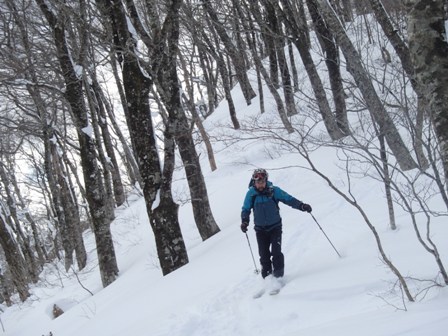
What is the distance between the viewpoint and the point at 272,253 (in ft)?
18.5

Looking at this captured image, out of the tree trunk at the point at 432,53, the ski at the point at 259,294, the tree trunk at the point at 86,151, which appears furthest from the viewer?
the tree trunk at the point at 86,151

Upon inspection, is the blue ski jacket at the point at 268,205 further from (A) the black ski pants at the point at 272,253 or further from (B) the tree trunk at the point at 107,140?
(B) the tree trunk at the point at 107,140

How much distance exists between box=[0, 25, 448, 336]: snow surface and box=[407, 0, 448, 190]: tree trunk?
59.6 inches

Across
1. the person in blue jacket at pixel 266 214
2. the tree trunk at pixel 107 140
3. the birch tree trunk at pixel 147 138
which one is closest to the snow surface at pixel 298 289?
the person in blue jacket at pixel 266 214

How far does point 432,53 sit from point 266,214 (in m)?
3.27

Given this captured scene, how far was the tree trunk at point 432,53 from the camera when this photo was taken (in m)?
2.85

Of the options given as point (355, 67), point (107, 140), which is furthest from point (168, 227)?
point (107, 140)

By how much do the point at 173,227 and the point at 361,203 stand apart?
331 centimetres

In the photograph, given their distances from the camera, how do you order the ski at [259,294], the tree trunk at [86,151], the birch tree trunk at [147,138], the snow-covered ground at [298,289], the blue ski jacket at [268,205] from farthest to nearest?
the tree trunk at [86,151] < the birch tree trunk at [147,138] < the blue ski jacket at [268,205] < the ski at [259,294] < the snow-covered ground at [298,289]

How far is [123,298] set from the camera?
7.36 metres

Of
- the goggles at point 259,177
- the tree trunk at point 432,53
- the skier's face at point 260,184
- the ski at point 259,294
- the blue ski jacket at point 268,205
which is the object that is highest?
the tree trunk at point 432,53

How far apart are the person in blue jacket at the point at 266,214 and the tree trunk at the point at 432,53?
A: 2837mm

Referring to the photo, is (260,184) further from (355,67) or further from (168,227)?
(355,67)

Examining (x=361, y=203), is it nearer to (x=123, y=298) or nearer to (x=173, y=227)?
(x=173, y=227)
